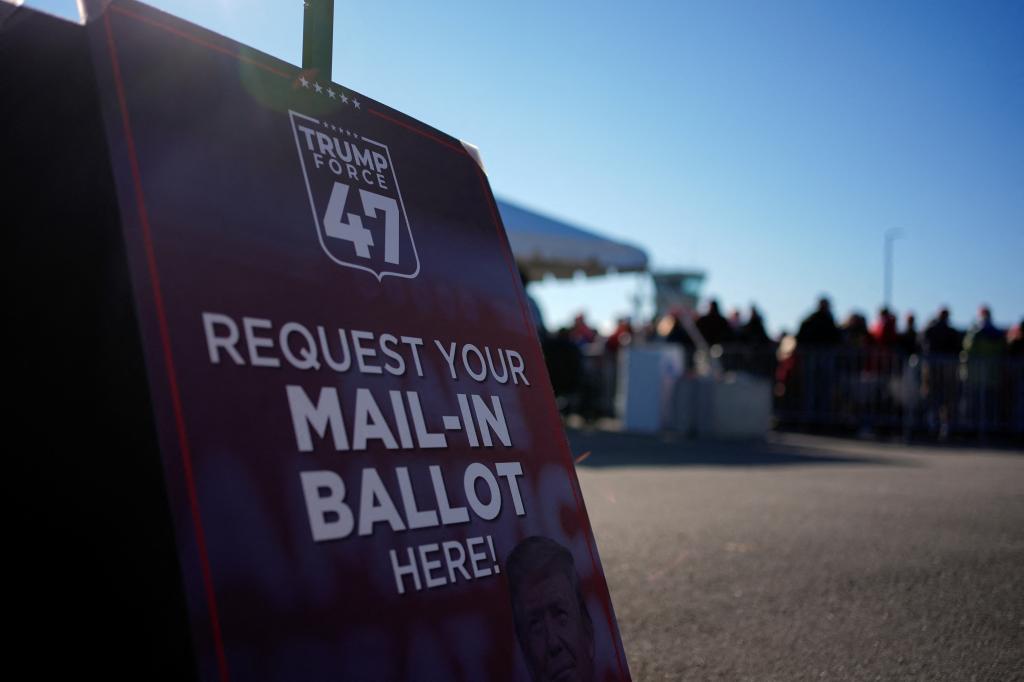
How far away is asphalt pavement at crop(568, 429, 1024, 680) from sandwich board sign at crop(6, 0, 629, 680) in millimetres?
938

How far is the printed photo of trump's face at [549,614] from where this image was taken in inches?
56.2

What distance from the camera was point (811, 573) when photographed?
3.45 m

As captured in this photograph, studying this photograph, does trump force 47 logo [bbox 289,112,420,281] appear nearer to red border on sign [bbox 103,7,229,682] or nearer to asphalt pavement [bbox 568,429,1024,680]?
red border on sign [bbox 103,7,229,682]

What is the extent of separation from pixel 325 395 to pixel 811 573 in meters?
2.73

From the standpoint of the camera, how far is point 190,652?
1.03 metres

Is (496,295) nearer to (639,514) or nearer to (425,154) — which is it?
(425,154)

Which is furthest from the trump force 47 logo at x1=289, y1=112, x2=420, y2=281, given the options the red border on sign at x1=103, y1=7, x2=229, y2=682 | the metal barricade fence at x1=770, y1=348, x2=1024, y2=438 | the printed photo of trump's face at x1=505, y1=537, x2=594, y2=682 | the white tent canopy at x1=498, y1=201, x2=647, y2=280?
the metal barricade fence at x1=770, y1=348, x2=1024, y2=438

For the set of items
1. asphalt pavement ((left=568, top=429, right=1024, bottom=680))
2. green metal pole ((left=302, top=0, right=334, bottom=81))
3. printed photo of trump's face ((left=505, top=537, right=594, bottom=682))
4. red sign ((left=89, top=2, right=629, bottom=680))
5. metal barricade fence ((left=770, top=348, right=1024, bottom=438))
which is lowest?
metal barricade fence ((left=770, top=348, right=1024, bottom=438))

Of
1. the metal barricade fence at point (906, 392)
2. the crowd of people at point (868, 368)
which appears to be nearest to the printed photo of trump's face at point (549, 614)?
the crowd of people at point (868, 368)

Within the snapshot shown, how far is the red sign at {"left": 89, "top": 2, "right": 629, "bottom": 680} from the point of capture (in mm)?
1137

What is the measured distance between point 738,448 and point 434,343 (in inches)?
351

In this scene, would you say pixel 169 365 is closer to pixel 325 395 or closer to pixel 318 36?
pixel 325 395

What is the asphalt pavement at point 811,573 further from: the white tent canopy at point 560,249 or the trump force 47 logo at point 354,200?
the white tent canopy at point 560,249

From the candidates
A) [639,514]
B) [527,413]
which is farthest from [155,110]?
[639,514]
